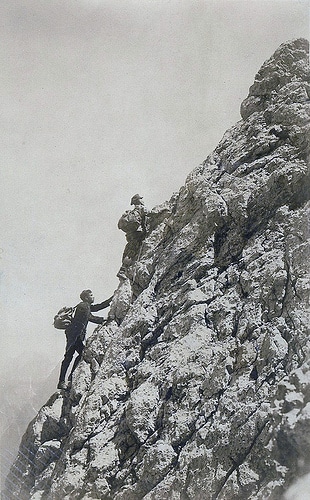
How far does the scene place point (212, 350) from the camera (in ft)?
29.1

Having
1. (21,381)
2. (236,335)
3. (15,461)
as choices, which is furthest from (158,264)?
(21,381)

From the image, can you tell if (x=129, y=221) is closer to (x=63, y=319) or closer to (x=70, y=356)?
(x=63, y=319)

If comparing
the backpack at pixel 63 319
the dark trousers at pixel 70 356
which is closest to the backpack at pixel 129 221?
the backpack at pixel 63 319

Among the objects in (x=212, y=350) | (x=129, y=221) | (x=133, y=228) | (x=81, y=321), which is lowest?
(x=212, y=350)

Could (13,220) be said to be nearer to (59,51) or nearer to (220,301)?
(59,51)

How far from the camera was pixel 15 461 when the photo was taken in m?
11.3

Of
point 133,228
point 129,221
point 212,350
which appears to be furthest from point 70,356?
point 212,350

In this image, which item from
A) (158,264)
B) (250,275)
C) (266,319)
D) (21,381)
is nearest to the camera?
(266,319)

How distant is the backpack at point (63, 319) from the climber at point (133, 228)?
1.86 m

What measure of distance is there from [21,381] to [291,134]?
1173 cm

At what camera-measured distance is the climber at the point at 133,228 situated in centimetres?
1278

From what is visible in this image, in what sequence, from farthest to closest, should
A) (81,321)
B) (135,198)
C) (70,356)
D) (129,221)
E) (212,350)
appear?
(135,198) → (129,221) → (81,321) → (70,356) → (212,350)

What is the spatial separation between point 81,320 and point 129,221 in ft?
9.30

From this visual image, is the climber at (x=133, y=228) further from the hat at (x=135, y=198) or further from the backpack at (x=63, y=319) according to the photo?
the backpack at (x=63, y=319)
